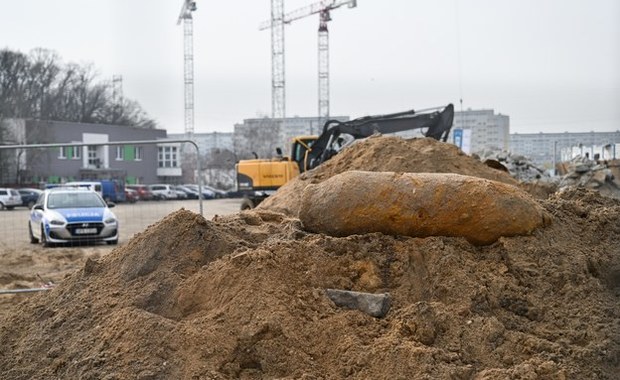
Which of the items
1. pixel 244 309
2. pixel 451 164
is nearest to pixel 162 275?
pixel 244 309

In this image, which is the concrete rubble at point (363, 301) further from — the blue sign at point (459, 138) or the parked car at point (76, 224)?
the blue sign at point (459, 138)

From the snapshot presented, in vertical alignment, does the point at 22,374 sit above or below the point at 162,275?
below

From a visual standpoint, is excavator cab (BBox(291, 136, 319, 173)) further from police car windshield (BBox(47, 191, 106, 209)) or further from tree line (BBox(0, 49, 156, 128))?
tree line (BBox(0, 49, 156, 128))

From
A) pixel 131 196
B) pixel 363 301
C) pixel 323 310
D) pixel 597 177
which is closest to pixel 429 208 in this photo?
pixel 363 301

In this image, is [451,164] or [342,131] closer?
[451,164]

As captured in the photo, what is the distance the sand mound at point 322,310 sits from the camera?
417 cm

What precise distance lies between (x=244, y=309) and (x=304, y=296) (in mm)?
426

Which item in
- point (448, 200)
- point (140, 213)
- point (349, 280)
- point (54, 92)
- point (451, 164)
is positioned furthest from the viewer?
point (54, 92)

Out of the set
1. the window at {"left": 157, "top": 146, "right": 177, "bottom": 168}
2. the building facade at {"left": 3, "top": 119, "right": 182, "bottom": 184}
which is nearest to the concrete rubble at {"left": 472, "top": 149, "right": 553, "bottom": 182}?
the building facade at {"left": 3, "top": 119, "right": 182, "bottom": 184}

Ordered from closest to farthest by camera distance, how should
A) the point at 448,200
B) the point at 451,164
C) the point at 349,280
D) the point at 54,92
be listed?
the point at 349,280, the point at 448,200, the point at 451,164, the point at 54,92

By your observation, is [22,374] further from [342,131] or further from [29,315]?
[342,131]

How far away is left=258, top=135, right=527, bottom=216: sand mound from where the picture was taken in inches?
379

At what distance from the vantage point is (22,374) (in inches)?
181

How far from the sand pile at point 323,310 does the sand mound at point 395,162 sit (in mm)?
3863
